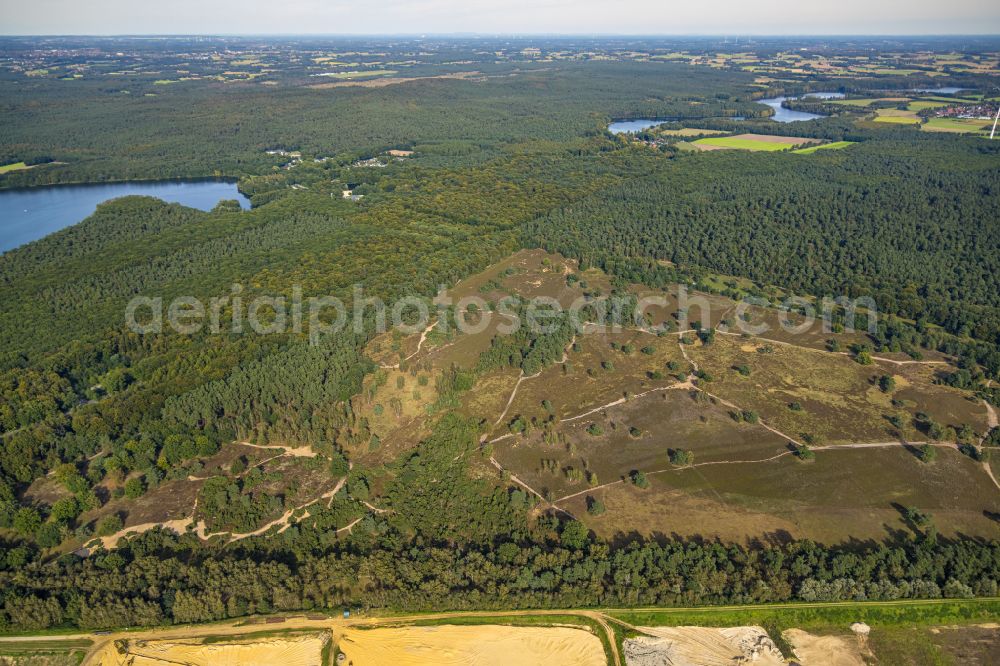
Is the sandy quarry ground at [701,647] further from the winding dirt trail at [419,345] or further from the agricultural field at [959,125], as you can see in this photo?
the agricultural field at [959,125]

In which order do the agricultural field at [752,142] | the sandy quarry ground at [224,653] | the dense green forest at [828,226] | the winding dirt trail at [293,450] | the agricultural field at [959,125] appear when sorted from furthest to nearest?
the agricultural field at [959,125] → the agricultural field at [752,142] → the dense green forest at [828,226] → the winding dirt trail at [293,450] → the sandy quarry ground at [224,653]

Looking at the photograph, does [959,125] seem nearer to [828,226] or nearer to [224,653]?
[828,226]

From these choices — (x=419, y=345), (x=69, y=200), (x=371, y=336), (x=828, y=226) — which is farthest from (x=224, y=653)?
(x=69, y=200)

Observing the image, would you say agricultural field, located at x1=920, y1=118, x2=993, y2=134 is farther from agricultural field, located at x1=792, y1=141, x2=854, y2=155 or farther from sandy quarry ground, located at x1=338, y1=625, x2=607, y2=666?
sandy quarry ground, located at x1=338, y1=625, x2=607, y2=666

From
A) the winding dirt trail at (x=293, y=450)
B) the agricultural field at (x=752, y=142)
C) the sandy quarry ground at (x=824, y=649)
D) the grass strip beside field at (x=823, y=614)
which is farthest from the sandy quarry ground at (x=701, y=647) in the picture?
the agricultural field at (x=752, y=142)

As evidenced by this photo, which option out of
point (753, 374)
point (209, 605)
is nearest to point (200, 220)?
point (209, 605)

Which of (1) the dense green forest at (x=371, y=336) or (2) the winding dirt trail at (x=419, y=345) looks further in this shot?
(2) the winding dirt trail at (x=419, y=345)
